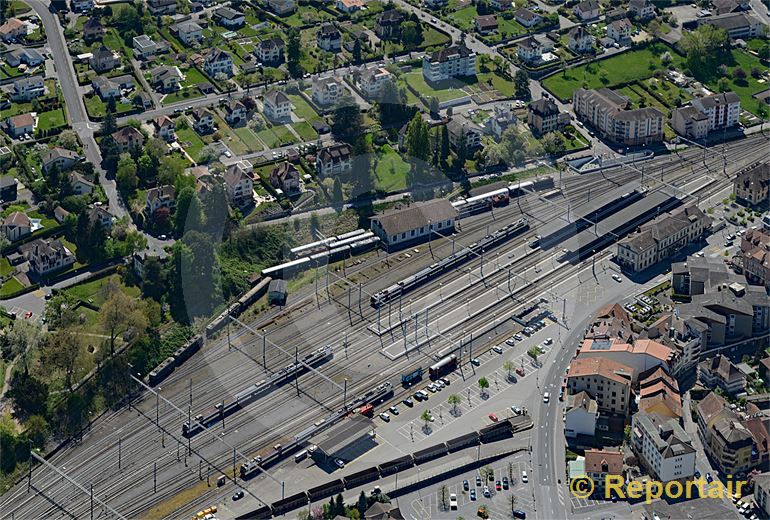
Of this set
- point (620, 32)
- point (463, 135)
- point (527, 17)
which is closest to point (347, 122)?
point (463, 135)

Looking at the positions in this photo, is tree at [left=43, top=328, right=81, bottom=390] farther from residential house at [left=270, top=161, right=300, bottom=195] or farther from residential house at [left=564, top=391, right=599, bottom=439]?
residential house at [left=564, top=391, right=599, bottom=439]

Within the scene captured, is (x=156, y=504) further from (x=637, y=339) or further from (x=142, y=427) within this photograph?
(x=637, y=339)

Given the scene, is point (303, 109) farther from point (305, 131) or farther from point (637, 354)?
point (637, 354)

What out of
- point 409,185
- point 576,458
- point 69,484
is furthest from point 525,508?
point 409,185

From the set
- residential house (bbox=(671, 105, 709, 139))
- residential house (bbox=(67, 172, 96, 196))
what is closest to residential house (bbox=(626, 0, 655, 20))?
residential house (bbox=(671, 105, 709, 139))

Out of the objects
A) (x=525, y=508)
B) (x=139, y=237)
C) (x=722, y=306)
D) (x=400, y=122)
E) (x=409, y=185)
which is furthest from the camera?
(x=400, y=122)

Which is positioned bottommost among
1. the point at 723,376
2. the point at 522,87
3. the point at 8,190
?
the point at 723,376

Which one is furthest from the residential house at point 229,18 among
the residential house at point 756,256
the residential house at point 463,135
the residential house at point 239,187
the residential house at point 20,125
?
the residential house at point 756,256
